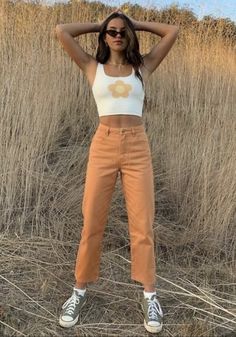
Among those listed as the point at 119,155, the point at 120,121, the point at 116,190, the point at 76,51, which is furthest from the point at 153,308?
the point at 76,51

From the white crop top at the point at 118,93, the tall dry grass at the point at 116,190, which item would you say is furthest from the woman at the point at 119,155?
the tall dry grass at the point at 116,190

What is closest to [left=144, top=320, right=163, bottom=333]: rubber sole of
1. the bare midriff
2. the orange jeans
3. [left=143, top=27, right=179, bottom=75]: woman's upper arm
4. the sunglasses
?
the orange jeans

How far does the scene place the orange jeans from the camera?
225 centimetres

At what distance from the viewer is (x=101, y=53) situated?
237cm

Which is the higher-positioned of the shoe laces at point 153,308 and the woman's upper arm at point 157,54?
the woman's upper arm at point 157,54

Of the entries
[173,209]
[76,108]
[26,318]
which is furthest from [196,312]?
[76,108]

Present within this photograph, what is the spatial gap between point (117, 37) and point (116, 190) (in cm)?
135

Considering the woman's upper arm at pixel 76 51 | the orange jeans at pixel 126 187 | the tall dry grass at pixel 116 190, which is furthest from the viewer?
the tall dry grass at pixel 116 190

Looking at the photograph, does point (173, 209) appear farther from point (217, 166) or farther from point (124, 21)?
Result: point (124, 21)

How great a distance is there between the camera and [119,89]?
2.28 m

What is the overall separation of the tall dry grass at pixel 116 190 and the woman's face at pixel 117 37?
4.16ft

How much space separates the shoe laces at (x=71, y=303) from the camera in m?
2.34

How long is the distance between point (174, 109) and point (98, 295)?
218 centimetres

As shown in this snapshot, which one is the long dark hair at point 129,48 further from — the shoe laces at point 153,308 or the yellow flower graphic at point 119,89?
the shoe laces at point 153,308
